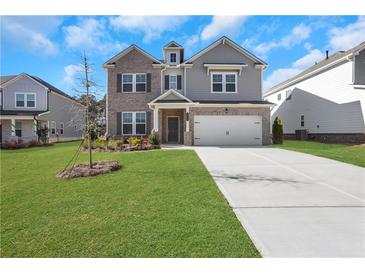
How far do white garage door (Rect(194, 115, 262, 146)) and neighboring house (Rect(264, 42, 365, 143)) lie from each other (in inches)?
252

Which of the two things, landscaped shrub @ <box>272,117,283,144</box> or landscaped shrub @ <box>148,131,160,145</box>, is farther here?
landscaped shrub @ <box>272,117,283,144</box>

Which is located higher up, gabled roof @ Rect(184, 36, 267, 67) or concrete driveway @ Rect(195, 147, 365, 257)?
gabled roof @ Rect(184, 36, 267, 67)

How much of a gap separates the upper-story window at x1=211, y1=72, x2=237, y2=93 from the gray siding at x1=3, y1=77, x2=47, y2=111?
18109 mm

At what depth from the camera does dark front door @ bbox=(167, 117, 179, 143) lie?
19.8 m

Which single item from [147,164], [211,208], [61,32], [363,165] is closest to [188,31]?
[61,32]

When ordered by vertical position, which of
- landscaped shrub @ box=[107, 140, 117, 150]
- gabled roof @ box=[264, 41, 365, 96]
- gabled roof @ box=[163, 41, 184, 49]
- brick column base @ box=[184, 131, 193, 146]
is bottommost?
landscaped shrub @ box=[107, 140, 117, 150]

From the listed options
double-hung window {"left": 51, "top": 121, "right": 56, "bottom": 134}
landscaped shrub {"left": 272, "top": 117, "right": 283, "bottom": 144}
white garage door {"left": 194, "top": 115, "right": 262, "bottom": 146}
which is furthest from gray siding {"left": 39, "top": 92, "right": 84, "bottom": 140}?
landscaped shrub {"left": 272, "top": 117, "right": 283, "bottom": 144}

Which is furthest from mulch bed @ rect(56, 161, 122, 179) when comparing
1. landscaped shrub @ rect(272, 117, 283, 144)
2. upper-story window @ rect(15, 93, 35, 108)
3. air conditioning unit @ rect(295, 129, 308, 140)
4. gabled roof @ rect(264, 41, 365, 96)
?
upper-story window @ rect(15, 93, 35, 108)

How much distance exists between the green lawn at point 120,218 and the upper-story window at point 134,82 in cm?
1249

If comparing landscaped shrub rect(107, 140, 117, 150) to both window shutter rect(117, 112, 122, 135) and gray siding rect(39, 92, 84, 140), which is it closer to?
window shutter rect(117, 112, 122, 135)

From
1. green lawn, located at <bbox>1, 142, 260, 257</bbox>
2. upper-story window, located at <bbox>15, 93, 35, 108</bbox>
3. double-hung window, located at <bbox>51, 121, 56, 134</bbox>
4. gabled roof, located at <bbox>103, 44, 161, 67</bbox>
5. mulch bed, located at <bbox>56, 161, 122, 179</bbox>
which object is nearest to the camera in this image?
green lawn, located at <bbox>1, 142, 260, 257</bbox>

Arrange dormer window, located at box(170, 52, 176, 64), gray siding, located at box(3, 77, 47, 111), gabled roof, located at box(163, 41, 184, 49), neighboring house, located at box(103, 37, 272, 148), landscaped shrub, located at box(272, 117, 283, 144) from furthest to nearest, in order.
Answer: gray siding, located at box(3, 77, 47, 111), dormer window, located at box(170, 52, 176, 64), gabled roof, located at box(163, 41, 184, 49), neighboring house, located at box(103, 37, 272, 148), landscaped shrub, located at box(272, 117, 283, 144)

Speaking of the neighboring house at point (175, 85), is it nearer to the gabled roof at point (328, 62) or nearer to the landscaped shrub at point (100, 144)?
the landscaped shrub at point (100, 144)

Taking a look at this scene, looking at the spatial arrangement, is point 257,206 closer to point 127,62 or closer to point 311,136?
point 127,62
